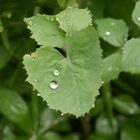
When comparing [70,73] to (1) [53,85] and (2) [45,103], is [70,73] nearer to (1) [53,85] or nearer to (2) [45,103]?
(1) [53,85]

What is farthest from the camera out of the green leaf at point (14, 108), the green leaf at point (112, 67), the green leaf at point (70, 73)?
the green leaf at point (14, 108)

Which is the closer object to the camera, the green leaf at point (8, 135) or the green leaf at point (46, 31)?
the green leaf at point (46, 31)

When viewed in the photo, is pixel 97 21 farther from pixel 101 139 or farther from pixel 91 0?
pixel 101 139

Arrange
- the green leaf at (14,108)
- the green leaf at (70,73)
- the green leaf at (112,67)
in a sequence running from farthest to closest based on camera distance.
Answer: the green leaf at (14,108)
the green leaf at (112,67)
the green leaf at (70,73)

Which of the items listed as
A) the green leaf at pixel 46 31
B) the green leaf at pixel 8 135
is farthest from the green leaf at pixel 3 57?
the green leaf at pixel 46 31

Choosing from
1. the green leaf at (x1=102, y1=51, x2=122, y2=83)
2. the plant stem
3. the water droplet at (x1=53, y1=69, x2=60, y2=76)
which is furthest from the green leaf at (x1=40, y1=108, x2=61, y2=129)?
the water droplet at (x1=53, y1=69, x2=60, y2=76)

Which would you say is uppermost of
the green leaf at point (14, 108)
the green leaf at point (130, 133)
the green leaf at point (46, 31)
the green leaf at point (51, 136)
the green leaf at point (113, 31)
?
the green leaf at point (46, 31)

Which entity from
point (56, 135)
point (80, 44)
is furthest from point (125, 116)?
point (80, 44)

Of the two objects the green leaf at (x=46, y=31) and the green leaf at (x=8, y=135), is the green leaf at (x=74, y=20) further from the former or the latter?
the green leaf at (x=8, y=135)
